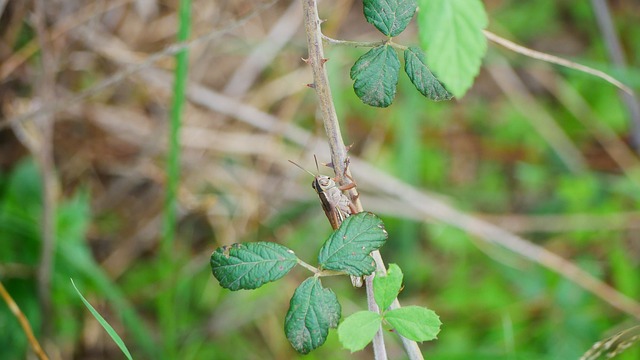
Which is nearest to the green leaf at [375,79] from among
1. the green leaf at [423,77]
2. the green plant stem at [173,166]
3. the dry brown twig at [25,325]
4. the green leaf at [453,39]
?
the green leaf at [423,77]

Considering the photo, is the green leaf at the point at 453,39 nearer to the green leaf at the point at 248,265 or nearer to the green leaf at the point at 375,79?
the green leaf at the point at 375,79

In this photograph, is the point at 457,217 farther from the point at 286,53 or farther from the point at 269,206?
the point at 286,53

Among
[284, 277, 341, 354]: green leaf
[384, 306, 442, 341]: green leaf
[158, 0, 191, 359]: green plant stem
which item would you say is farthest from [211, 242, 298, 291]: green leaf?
[158, 0, 191, 359]: green plant stem

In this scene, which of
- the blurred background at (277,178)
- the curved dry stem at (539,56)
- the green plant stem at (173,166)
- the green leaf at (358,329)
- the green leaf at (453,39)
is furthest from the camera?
the blurred background at (277,178)

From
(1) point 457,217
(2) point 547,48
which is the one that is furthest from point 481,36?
(2) point 547,48

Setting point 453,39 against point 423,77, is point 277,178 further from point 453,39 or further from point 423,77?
point 453,39

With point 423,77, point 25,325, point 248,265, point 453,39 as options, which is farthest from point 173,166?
point 453,39
